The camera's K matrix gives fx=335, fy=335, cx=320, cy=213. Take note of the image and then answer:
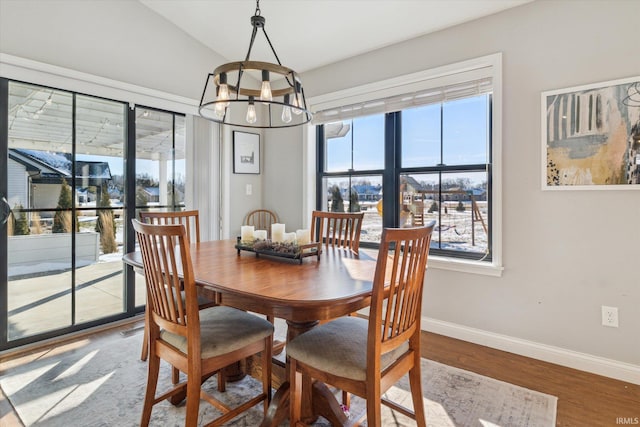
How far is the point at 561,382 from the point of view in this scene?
2.10 meters

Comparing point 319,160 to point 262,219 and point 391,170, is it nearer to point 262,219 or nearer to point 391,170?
point 391,170

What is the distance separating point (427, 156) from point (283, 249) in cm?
176

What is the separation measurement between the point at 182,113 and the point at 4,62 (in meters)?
1.36

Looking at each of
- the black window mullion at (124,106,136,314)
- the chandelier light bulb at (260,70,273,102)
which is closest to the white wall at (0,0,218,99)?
the black window mullion at (124,106,136,314)

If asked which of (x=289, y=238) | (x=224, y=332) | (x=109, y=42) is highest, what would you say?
(x=109, y=42)

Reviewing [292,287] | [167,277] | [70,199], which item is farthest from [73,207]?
[292,287]

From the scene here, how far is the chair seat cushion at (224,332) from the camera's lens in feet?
4.87

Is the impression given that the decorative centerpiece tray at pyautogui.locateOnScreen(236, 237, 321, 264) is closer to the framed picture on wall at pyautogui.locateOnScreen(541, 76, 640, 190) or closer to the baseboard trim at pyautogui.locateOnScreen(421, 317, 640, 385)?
the baseboard trim at pyautogui.locateOnScreen(421, 317, 640, 385)

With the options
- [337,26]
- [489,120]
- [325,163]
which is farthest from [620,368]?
[337,26]

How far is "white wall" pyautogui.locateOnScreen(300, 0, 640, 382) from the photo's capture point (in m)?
2.12

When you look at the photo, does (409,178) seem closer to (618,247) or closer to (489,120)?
(489,120)

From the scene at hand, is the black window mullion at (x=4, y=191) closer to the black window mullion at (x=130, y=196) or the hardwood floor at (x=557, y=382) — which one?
the hardwood floor at (x=557, y=382)

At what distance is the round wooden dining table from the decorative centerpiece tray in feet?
0.11

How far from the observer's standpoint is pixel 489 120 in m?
2.68
